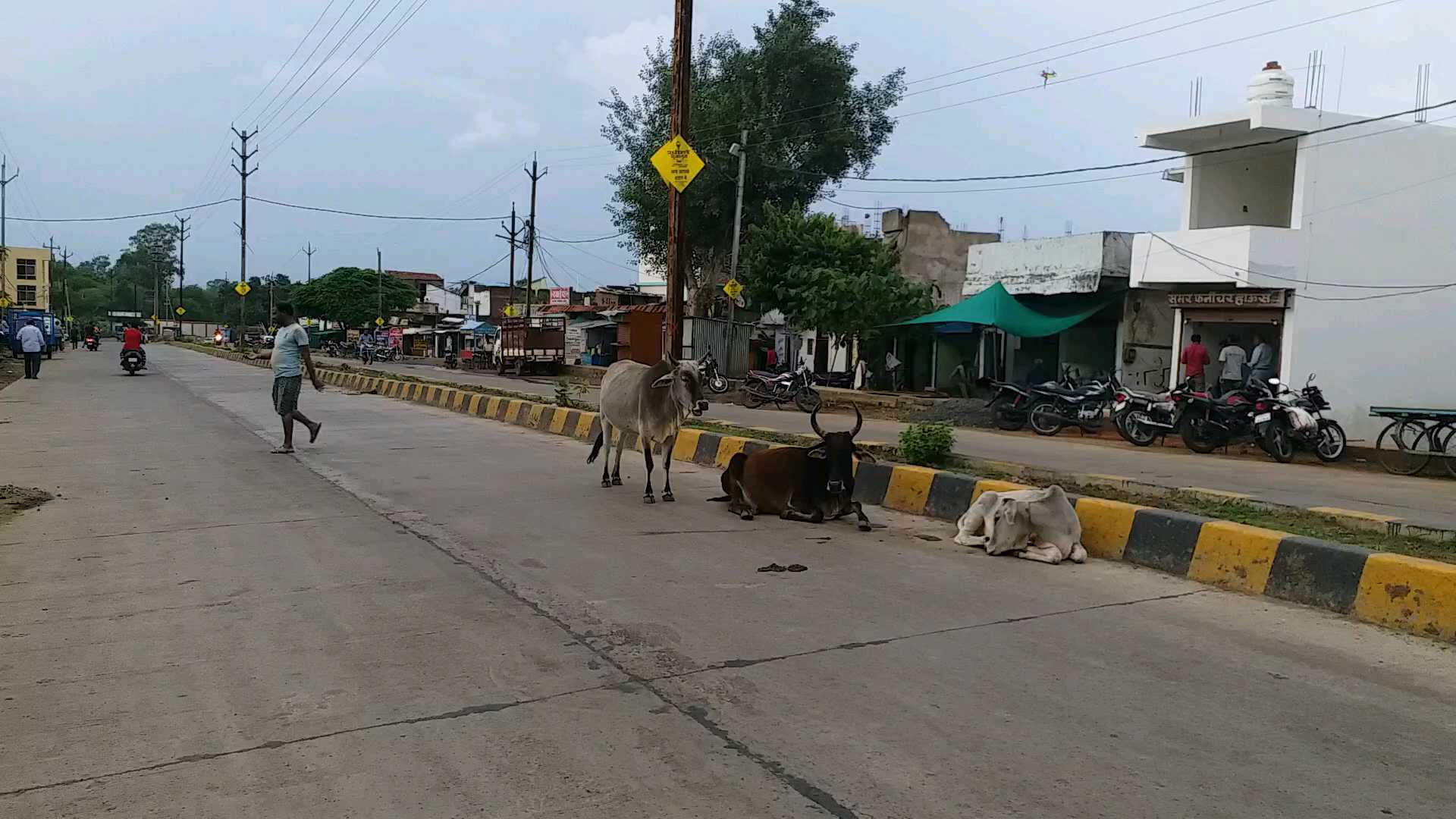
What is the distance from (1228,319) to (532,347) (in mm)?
25118

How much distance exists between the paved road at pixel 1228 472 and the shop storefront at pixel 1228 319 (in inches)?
155

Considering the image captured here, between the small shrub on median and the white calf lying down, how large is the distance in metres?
2.43

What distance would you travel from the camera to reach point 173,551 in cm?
725

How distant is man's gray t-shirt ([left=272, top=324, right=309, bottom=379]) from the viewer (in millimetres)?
13305

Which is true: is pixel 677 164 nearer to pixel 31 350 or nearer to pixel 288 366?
pixel 288 366

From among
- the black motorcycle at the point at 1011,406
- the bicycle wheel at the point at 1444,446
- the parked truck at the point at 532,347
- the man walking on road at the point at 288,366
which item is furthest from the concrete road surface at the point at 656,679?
the parked truck at the point at 532,347

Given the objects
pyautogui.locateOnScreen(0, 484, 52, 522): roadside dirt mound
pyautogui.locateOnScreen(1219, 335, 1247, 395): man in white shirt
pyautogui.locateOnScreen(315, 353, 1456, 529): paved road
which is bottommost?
pyautogui.locateOnScreen(0, 484, 52, 522): roadside dirt mound

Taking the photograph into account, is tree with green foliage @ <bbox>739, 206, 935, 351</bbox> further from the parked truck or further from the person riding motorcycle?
the person riding motorcycle

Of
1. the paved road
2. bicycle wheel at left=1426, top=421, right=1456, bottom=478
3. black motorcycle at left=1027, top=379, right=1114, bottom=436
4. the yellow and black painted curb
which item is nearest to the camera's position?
the yellow and black painted curb

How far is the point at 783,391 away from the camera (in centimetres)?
2552

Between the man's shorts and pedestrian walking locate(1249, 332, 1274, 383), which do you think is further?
pedestrian walking locate(1249, 332, 1274, 383)

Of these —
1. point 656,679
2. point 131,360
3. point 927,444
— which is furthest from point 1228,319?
point 131,360

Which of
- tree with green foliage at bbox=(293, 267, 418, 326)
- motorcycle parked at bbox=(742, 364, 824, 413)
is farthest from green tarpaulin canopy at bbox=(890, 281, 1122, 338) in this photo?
tree with green foliage at bbox=(293, 267, 418, 326)

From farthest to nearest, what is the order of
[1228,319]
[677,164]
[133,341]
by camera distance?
1. [133,341]
2. [1228,319]
3. [677,164]
